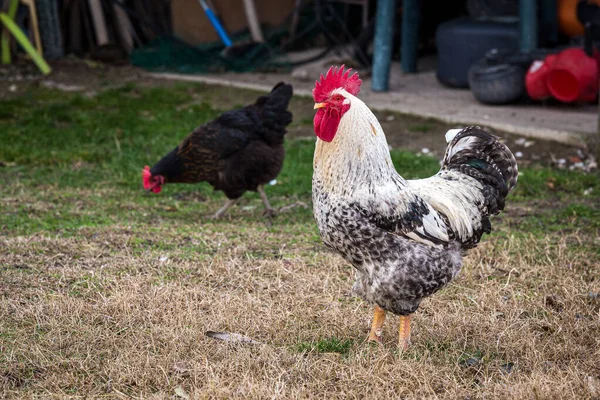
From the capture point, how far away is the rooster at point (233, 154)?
273 inches

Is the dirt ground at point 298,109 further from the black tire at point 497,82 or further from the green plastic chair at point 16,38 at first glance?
the black tire at point 497,82

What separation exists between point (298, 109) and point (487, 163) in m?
6.45

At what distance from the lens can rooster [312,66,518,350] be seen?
3.96 metres

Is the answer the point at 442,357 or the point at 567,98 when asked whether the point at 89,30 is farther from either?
the point at 442,357

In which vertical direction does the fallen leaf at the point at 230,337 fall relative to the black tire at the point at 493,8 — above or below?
below

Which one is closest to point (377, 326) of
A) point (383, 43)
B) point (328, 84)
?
point (328, 84)

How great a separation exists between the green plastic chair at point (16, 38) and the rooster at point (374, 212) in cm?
875

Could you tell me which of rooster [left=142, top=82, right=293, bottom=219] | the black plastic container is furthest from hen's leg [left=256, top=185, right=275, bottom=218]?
the black plastic container

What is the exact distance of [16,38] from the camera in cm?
1179

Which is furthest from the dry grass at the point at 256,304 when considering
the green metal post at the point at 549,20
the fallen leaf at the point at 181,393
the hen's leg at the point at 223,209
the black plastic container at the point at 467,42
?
the green metal post at the point at 549,20

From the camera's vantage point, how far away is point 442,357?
164 inches

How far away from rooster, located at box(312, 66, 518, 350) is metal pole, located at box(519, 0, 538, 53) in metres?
7.02

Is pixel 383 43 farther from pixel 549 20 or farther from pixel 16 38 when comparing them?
pixel 16 38

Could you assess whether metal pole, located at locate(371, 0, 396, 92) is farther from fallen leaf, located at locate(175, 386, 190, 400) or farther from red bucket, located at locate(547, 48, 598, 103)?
fallen leaf, located at locate(175, 386, 190, 400)
